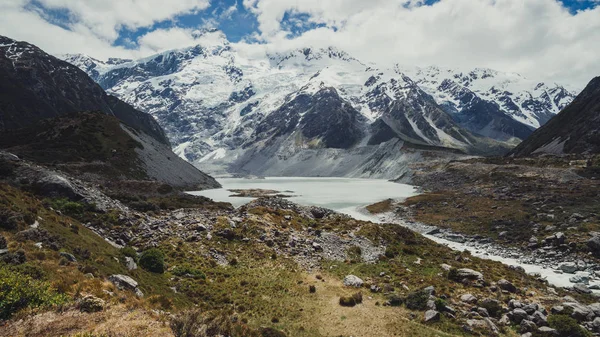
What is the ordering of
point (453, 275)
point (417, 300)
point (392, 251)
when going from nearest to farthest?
1. point (417, 300)
2. point (453, 275)
3. point (392, 251)

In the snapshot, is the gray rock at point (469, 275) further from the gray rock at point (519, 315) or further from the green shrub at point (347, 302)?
the green shrub at point (347, 302)

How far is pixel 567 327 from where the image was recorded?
23.8 metres

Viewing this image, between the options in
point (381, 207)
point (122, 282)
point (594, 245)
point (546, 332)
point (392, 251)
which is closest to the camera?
point (122, 282)

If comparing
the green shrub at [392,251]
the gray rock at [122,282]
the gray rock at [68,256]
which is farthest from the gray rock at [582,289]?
the gray rock at [68,256]

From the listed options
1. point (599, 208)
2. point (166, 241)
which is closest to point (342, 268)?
point (166, 241)

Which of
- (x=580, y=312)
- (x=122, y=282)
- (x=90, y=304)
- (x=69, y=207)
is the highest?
(x=69, y=207)

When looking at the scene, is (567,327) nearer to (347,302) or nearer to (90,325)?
(347,302)

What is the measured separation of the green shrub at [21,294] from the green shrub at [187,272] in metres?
14.9

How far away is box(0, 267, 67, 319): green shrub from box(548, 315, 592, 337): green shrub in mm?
29927

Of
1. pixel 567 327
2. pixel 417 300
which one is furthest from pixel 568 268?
pixel 417 300

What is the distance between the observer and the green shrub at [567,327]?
23484mm

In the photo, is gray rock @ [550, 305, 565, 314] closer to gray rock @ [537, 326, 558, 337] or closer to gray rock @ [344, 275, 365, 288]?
gray rock @ [537, 326, 558, 337]

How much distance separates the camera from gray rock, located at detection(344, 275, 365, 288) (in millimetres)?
32938

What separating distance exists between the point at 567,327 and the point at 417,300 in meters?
9.73
